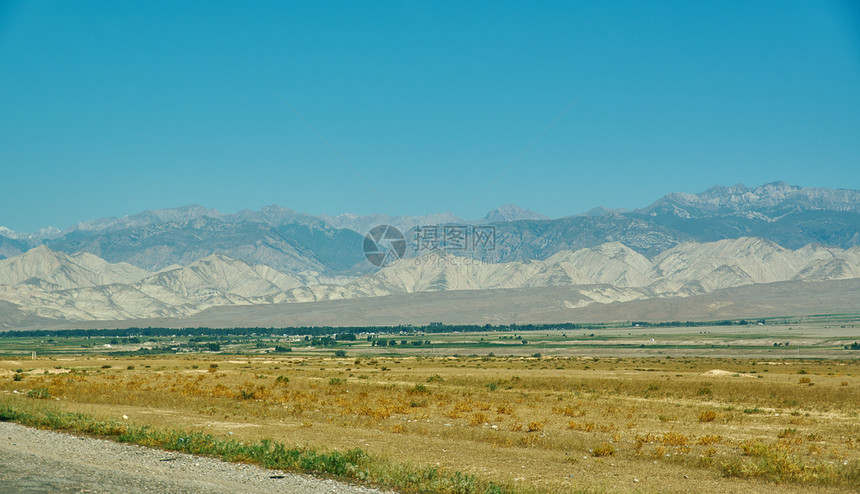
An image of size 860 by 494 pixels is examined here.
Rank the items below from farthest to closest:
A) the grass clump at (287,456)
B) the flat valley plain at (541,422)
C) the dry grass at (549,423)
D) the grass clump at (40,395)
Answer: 1. the grass clump at (40,395)
2. the dry grass at (549,423)
3. the flat valley plain at (541,422)
4. the grass clump at (287,456)

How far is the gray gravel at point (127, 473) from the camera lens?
16.9 meters

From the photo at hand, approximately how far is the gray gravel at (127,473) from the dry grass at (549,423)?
4.26m

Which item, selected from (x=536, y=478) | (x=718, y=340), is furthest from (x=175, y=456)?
(x=718, y=340)

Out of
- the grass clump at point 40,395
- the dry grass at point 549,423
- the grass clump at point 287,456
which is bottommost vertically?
the dry grass at point 549,423

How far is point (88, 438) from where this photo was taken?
24.0 meters

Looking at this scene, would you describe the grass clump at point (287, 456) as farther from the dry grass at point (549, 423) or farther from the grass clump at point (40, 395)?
the grass clump at point (40, 395)

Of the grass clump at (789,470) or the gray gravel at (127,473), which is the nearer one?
the gray gravel at (127,473)

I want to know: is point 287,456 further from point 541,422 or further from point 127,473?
point 541,422

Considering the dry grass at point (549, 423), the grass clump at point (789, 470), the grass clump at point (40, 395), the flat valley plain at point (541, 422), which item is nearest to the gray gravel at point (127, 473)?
the flat valley plain at point (541, 422)

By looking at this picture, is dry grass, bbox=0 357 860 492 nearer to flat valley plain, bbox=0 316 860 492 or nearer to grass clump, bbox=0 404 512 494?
flat valley plain, bbox=0 316 860 492

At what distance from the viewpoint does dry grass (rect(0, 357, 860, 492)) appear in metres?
21.7

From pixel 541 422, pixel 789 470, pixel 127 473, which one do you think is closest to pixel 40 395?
pixel 127 473

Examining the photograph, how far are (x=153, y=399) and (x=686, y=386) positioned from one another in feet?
118

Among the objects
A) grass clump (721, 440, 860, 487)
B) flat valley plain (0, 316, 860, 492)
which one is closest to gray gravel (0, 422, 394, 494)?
flat valley plain (0, 316, 860, 492)
